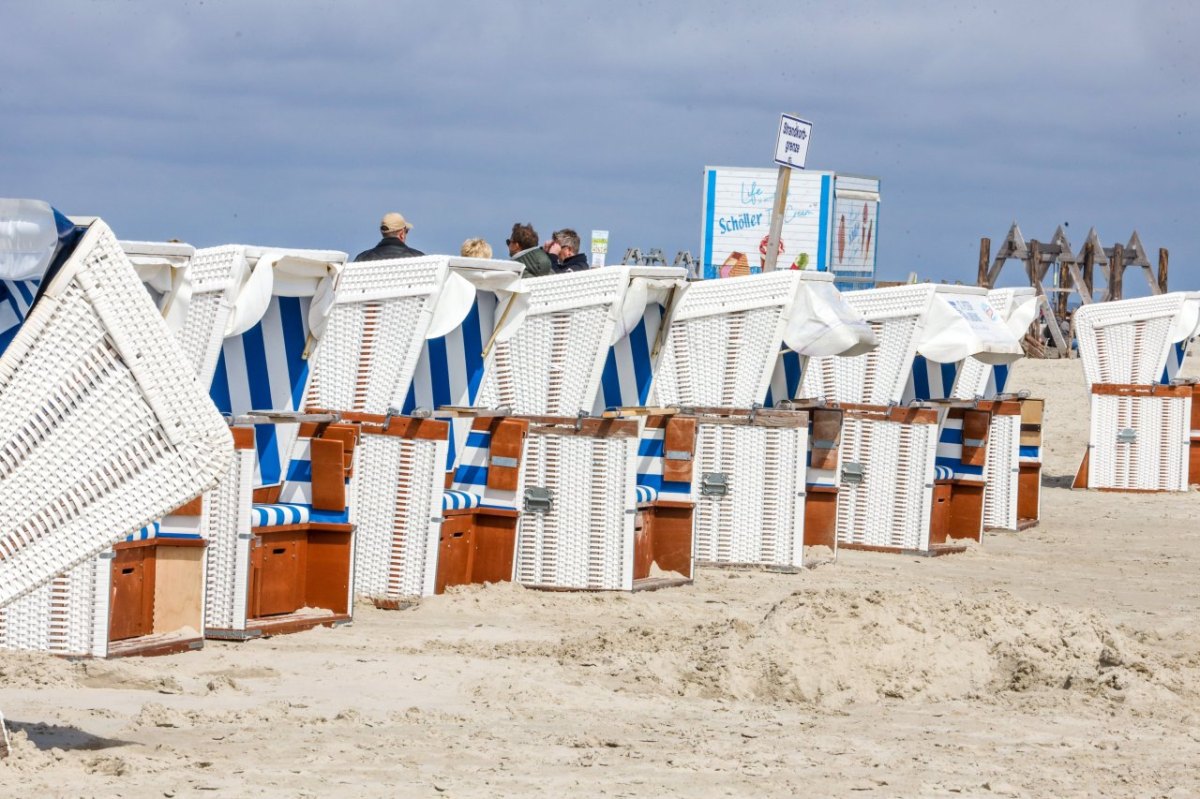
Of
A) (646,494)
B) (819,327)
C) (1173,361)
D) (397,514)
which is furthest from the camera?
(1173,361)

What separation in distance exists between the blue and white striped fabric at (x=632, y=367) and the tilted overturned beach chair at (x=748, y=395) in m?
0.11

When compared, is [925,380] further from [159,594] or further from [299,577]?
[159,594]

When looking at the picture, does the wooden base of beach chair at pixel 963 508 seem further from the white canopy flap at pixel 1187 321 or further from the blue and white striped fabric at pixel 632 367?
the white canopy flap at pixel 1187 321

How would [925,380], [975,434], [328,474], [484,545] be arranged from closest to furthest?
[328,474], [484,545], [975,434], [925,380]

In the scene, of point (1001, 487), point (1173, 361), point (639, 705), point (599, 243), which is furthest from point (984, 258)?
point (639, 705)

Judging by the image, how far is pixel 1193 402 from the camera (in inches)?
787

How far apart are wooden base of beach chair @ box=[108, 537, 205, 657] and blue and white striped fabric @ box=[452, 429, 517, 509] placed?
7.85 ft

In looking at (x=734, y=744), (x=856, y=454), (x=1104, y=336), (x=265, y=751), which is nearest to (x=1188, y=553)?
(x=856, y=454)

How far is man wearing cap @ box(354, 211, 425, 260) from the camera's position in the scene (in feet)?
37.8

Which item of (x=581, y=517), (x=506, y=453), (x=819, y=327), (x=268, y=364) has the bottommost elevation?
(x=581, y=517)

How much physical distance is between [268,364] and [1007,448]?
7.38 meters

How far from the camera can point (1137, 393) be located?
18594 millimetres

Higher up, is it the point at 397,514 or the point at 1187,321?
the point at 1187,321

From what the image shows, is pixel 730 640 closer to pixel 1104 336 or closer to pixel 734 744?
pixel 734 744
